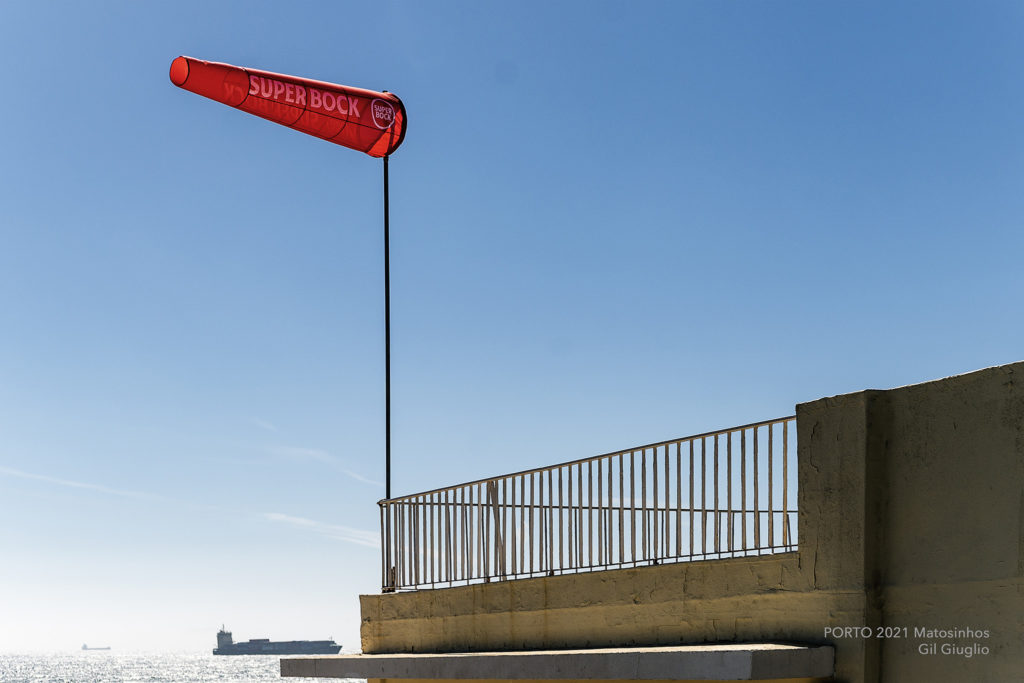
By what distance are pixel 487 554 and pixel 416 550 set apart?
1808 mm

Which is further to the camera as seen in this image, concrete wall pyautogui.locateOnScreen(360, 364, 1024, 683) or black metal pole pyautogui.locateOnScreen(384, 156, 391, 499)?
black metal pole pyautogui.locateOnScreen(384, 156, 391, 499)

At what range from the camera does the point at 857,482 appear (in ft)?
30.8

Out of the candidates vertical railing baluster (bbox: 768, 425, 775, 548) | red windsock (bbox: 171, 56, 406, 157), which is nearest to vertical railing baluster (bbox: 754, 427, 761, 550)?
vertical railing baluster (bbox: 768, 425, 775, 548)

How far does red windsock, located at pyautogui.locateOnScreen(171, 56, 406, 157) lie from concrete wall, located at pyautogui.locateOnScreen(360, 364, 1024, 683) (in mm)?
10589

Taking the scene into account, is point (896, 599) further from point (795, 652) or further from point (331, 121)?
point (331, 121)

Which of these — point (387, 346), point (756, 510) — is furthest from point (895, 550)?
point (387, 346)

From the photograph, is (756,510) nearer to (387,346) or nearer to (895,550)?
(895,550)

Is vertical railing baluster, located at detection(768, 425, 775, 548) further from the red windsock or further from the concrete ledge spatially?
the red windsock

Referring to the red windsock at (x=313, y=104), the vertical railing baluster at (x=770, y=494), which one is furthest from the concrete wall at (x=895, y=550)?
the red windsock at (x=313, y=104)

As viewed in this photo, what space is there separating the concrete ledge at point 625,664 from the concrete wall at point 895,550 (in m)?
0.34

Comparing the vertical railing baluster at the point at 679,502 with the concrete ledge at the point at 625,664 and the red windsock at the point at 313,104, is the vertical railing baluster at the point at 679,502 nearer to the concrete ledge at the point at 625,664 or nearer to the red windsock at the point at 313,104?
the concrete ledge at the point at 625,664

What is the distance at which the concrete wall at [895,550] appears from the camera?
8.46 m

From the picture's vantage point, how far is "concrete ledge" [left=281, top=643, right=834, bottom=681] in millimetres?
9125

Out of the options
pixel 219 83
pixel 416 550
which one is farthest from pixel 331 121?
pixel 416 550
